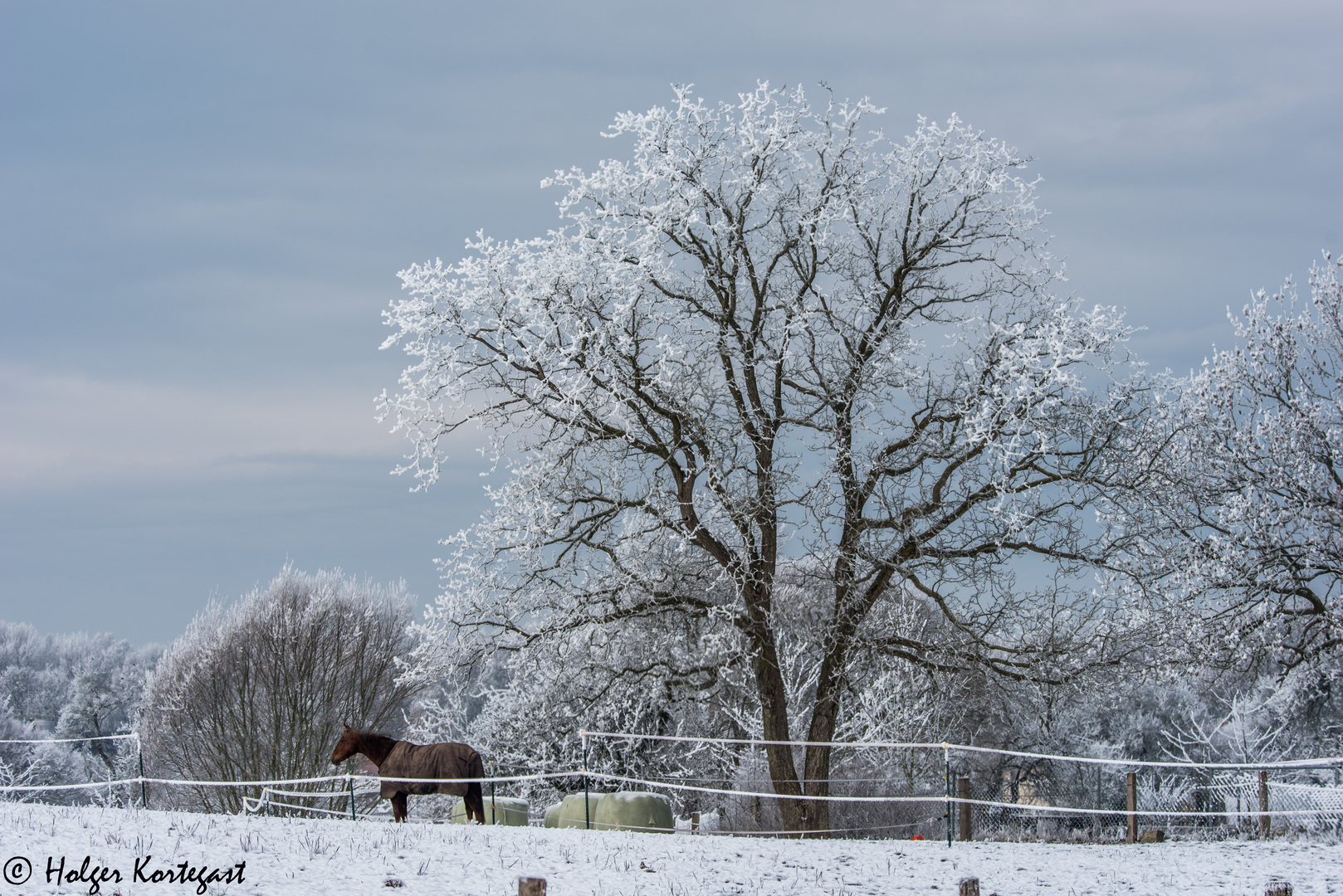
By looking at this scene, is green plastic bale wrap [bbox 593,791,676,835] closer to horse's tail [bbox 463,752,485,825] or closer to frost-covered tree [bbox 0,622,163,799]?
horse's tail [bbox 463,752,485,825]

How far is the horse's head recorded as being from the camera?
14.7 metres

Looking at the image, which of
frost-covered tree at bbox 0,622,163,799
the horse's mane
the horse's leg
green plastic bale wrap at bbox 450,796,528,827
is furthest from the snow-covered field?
frost-covered tree at bbox 0,622,163,799

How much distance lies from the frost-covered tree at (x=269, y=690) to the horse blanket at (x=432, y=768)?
54.5ft

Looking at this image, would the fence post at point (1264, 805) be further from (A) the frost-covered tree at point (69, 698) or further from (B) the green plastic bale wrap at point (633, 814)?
(A) the frost-covered tree at point (69, 698)

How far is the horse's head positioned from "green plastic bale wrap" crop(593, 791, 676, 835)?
351 centimetres

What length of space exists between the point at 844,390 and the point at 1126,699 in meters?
25.5

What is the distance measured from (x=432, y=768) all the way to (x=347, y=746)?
1589 mm

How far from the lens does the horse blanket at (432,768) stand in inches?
548

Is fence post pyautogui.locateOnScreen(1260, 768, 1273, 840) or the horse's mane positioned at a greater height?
the horse's mane

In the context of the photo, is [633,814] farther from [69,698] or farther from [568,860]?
[69,698]

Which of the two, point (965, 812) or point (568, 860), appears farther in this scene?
point (965, 812)

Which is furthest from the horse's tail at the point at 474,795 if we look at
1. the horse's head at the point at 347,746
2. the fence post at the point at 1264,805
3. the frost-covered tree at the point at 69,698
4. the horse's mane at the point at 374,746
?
the frost-covered tree at the point at 69,698

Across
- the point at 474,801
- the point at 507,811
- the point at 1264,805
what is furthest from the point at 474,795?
the point at 1264,805

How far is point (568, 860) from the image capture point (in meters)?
9.39
